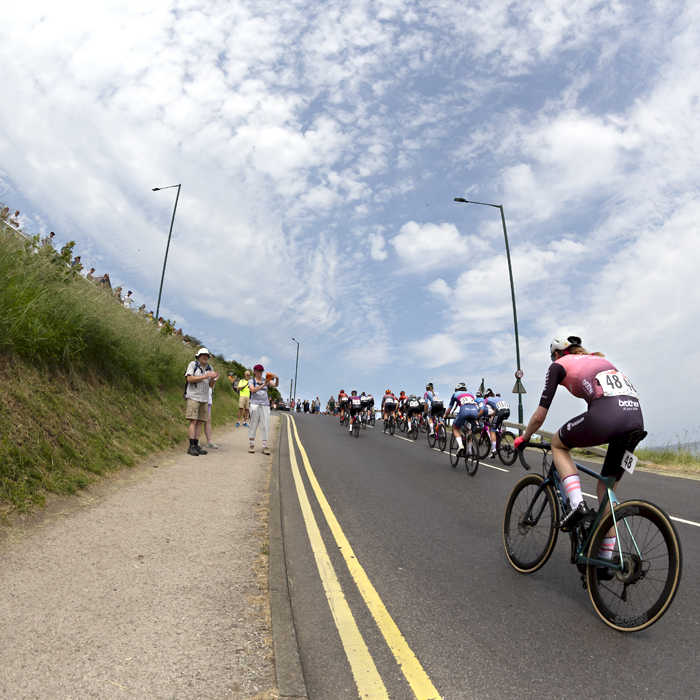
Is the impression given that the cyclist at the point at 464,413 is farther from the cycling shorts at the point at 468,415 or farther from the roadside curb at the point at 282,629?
the roadside curb at the point at 282,629

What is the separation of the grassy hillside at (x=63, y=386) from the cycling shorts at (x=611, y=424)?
5.03 m

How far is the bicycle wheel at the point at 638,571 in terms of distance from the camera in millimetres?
3094

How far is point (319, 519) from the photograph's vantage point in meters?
6.13

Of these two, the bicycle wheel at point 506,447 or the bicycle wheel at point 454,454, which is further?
the bicycle wheel at point 506,447

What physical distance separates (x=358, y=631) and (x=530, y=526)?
1.99m

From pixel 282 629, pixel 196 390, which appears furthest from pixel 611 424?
pixel 196 390

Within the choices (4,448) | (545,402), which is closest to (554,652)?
(545,402)

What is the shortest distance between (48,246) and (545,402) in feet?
28.7

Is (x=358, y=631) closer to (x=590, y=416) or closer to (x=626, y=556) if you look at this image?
(x=626, y=556)

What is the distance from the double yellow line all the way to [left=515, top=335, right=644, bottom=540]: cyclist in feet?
5.21

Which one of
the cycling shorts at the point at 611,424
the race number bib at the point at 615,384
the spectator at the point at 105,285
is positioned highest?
the spectator at the point at 105,285

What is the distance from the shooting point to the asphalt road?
2.75m

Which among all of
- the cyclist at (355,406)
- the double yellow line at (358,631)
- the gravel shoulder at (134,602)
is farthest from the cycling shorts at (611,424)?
the cyclist at (355,406)

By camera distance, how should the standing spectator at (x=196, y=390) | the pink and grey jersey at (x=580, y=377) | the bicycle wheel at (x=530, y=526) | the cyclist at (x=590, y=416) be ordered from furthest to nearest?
1. the standing spectator at (x=196, y=390)
2. the bicycle wheel at (x=530, y=526)
3. the pink and grey jersey at (x=580, y=377)
4. the cyclist at (x=590, y=416)
